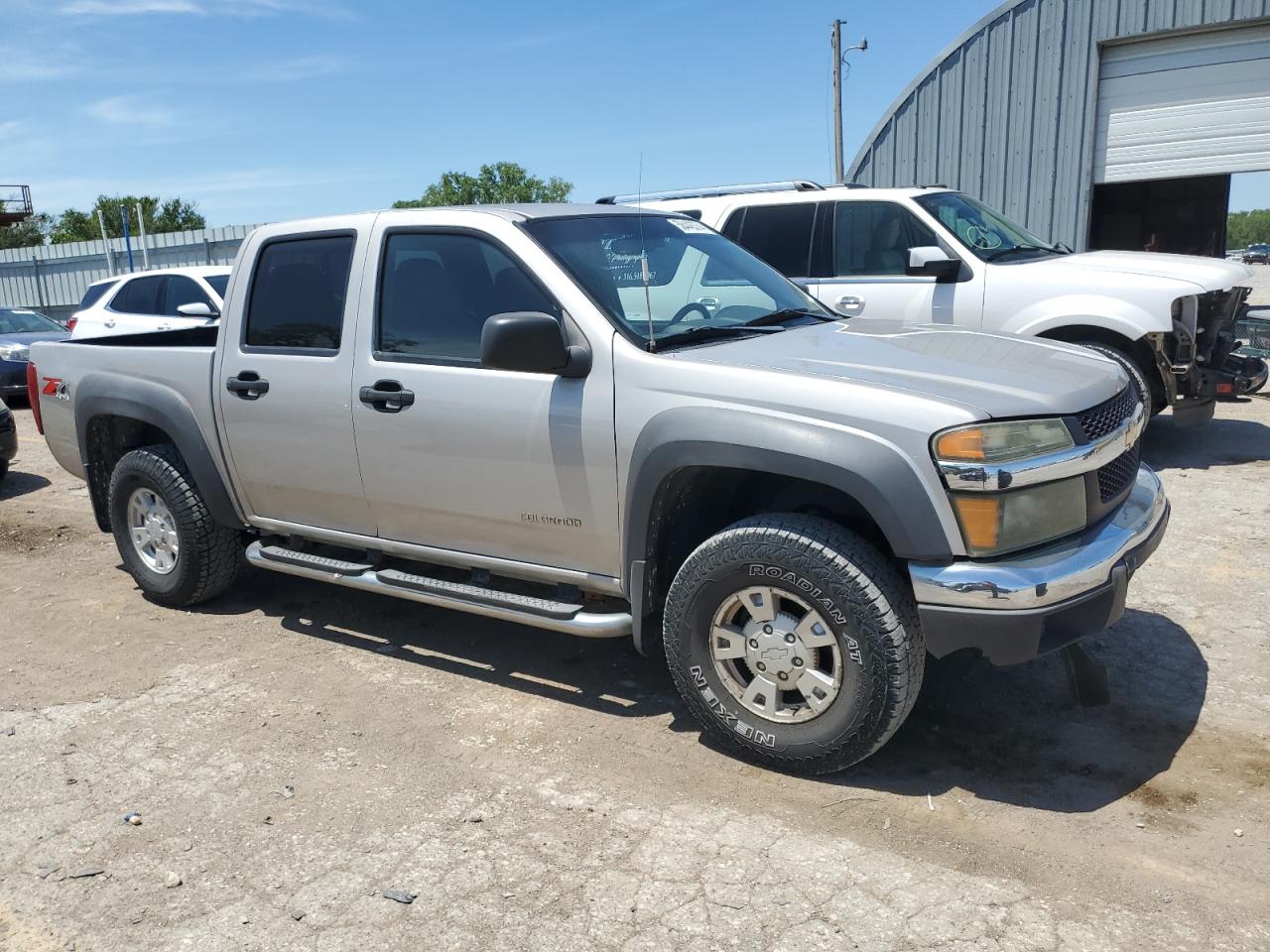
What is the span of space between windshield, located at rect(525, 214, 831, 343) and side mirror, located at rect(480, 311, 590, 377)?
0.30m

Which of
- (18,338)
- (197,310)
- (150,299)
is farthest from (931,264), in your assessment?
(18,338)

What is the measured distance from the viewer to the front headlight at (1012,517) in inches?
123

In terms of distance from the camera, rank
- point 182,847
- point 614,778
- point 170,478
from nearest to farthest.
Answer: point 182,847
point 614,778
point 170,478

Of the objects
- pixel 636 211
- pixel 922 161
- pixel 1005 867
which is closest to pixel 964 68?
pixel 922 161

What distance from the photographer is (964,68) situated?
1600 cm

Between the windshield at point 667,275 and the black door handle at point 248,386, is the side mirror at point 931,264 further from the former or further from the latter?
the black door handle at point 248,386

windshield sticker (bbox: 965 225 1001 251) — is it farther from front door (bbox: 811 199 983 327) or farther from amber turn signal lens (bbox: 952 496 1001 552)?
amber turn signal lens (bbox: 952 496 1001 552)

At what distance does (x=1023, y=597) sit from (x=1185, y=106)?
14228 millimetres

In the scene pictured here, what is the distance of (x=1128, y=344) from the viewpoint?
7637mm

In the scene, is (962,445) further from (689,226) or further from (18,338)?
(18,338)

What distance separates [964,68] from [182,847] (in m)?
16.0

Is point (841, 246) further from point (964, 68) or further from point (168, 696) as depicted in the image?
point (964, 68)

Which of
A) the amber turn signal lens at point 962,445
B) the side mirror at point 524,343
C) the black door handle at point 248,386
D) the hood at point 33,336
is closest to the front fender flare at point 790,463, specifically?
the amber turn signal lens at point 962,445

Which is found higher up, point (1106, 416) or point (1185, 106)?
point (1185, 106)
